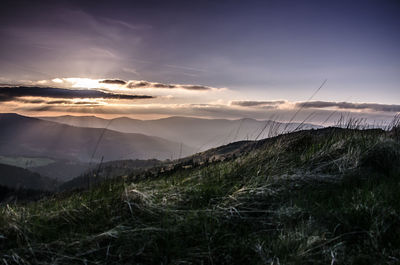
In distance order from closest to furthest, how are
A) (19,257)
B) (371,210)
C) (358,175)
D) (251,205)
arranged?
1. (19,257)
2. (371,210)
3. (251,205)
4. (358,175)

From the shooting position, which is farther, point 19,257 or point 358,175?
point 358,175

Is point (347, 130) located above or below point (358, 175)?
above

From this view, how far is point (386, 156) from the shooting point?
4.97 meters

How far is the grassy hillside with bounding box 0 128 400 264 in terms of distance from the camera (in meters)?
2.49

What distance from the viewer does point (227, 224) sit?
3.05 m

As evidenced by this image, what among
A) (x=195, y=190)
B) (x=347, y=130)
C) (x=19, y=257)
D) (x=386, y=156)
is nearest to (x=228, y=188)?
(x=195, y=190)

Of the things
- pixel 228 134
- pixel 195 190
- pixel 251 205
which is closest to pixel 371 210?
pixel 251 205

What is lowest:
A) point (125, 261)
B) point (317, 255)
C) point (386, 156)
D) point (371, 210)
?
point (125, 261)

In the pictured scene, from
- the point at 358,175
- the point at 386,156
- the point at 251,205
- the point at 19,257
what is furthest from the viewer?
the point at 386,156

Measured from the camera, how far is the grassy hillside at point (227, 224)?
2.49m

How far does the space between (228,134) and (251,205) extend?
4.04 metres

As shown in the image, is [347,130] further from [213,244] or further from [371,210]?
[213,244]

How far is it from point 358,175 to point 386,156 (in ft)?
3.45

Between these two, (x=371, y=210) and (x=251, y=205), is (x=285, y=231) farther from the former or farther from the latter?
(x=371, y=210)
